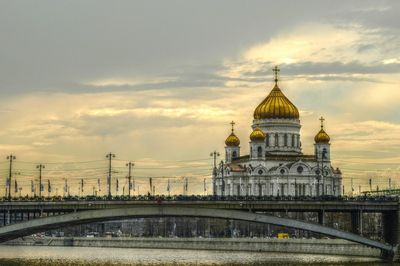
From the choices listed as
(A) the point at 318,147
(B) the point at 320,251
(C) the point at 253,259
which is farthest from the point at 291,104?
(C) the point at 253,259

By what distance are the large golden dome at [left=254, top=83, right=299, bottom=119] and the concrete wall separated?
3036cm

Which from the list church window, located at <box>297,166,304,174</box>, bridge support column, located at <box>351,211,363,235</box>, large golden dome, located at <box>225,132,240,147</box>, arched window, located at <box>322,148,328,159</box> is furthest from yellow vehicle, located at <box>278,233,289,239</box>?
bridge support column, located at <box>351,211,363,235</box>

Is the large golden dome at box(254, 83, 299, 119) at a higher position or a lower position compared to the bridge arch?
higher

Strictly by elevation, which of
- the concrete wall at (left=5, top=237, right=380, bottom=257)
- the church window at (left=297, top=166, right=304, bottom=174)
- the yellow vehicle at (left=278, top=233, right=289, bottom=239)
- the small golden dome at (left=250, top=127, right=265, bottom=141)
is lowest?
the concrete wall at (left=5, top=237, right=380, bottom=257)

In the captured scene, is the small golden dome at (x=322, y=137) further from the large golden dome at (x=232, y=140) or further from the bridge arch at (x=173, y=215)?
the bridge arch at (x=173, y=215)

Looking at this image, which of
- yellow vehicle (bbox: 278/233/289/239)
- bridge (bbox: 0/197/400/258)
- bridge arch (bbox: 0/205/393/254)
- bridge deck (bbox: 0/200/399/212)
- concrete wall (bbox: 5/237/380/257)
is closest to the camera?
bridge arch (bbox: 0/205/393/254)

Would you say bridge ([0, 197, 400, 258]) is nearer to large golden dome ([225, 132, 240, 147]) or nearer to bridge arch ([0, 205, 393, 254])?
bridge arch ([0, 205, 393, 254])

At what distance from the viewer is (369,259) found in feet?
348

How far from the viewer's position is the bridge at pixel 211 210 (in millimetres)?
99000

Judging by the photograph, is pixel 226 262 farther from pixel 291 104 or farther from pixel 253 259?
pixel 291 104

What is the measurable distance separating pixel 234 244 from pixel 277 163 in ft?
120

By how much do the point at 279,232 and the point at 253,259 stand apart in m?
52.8

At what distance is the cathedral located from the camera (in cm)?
17450

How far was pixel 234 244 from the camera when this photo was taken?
142 m
